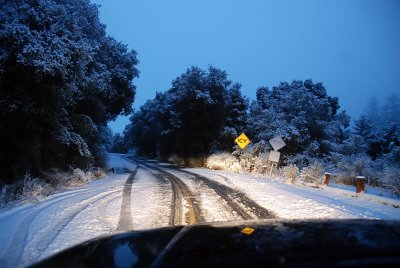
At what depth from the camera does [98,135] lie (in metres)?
23.7

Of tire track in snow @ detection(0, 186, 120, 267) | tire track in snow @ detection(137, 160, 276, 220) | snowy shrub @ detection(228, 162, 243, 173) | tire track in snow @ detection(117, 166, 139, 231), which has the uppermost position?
snowy shrub @ detection(228, 162, 243, 173)

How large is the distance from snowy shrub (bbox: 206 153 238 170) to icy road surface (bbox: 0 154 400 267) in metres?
15.6

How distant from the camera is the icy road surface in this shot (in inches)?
240

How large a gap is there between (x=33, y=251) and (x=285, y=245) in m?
4.81

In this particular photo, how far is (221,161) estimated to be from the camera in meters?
29.4

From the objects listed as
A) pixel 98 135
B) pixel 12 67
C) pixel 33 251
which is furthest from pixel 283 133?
pixel 33 251

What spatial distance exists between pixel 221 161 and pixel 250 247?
89.3ft

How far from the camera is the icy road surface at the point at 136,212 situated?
6094mm

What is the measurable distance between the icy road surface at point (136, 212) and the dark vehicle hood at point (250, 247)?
314cm

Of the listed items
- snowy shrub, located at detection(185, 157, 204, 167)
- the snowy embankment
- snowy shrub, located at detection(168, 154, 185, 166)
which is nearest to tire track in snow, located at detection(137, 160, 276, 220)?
the snowy embankment

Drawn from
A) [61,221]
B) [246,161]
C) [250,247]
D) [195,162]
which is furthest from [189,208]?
[195,162]

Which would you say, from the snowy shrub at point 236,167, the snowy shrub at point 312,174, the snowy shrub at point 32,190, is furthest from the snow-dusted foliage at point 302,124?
the snowy shrub at point 32,190

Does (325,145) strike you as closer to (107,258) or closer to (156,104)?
(107,258)

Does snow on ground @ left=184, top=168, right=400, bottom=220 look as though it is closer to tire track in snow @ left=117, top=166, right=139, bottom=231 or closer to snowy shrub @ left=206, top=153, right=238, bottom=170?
tire track in snow @ left=117, top=166, right=139, bottom=231
